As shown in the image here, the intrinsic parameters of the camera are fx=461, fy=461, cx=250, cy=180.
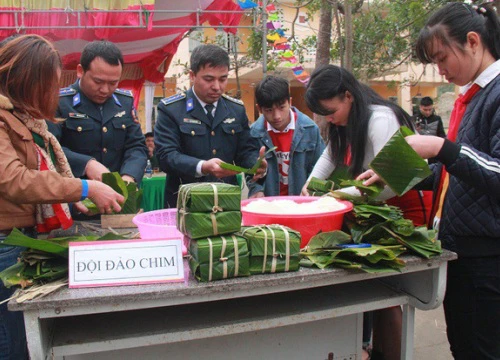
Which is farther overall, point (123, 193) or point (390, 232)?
point (123, 193)

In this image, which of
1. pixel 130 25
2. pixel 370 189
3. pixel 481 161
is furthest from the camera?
pixel 130 25

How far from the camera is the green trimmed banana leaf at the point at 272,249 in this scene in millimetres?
1292

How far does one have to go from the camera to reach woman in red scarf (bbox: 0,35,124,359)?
1.37 meters

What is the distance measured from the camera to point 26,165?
152 cm

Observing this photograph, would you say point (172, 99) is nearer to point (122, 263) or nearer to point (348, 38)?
point (122, 263)

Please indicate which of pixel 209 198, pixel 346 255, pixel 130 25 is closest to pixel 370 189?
pixel 346 255

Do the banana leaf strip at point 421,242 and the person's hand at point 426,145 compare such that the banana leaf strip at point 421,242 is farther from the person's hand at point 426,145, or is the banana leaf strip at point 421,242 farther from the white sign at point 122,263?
the white sign at point 122,263

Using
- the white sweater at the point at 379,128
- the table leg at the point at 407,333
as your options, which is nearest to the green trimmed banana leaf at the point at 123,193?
the white sweater at the point at 379,128

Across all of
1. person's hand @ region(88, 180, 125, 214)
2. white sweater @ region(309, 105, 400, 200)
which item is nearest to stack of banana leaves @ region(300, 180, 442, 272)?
white sweater @ region(309, 105, 400, 200)

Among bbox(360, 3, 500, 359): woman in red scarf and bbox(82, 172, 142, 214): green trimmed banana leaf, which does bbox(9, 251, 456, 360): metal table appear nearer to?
bbox(360, 3, 500, 359): woman in red scarf

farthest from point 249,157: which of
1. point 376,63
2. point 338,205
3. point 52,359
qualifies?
point 376,63

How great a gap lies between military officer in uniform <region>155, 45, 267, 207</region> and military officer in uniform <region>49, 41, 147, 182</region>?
17cm

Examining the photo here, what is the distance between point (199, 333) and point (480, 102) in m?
1.14

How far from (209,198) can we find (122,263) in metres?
0.30
